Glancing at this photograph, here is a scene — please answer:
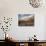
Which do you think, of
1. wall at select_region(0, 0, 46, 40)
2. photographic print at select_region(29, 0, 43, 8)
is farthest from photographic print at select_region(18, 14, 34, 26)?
photographic print at select_region(29, 0, 43, 8)

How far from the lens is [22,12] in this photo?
491cm

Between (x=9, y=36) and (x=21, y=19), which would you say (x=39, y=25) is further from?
(x=9, y=36)

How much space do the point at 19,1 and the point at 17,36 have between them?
132 cm

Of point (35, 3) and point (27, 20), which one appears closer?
point (27, 20)

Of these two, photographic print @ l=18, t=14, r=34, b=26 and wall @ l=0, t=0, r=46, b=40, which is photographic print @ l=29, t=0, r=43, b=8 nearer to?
wall @ l=0, t=0, r=46, b=40

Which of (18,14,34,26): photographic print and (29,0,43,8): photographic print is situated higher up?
(29,0,43,8): photographic print

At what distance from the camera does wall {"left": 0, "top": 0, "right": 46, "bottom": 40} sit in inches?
191

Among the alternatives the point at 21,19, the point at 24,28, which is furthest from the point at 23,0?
the point at 24,28

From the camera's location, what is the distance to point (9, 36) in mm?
4812

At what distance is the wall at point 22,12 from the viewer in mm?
4855

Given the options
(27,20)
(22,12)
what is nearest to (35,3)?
(22,12)

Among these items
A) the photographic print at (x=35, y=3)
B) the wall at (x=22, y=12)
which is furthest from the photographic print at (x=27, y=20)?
the photographic print at (x=35, y=3)

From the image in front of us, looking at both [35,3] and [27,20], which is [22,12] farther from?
[35,3]

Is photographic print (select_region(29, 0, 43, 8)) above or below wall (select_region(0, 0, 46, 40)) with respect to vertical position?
above
